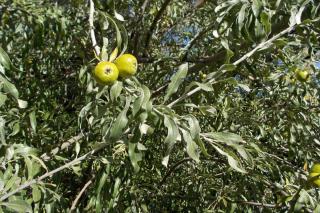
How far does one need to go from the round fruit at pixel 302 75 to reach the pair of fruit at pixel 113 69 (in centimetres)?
172

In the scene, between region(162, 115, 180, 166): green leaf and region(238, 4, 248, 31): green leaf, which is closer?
region(162, 115, 180, 166): green leaf

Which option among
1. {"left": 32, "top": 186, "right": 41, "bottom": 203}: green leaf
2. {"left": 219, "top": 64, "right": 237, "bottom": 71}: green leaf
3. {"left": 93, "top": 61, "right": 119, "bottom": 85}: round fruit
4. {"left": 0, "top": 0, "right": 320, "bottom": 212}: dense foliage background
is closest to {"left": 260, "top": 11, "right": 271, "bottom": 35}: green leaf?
{"left": 0, "top": 0, "right": 320, "bottom": 212}: dense foliage background

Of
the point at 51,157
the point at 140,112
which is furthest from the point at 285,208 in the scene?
the point at 140,112

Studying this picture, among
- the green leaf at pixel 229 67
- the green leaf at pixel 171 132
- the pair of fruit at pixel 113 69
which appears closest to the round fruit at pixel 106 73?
the pair of fruit at pixel 113 69

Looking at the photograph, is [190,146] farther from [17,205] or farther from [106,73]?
[17,205]

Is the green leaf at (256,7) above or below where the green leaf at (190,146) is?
above

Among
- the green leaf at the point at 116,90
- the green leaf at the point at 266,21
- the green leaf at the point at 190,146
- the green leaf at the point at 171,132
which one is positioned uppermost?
the green leaf at the point at 266,21

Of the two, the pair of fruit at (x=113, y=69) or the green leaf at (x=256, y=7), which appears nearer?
the pair of fruit at (x=113, y=69)

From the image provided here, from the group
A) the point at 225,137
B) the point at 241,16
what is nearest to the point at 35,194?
the point at 225,137

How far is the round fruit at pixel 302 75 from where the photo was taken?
9.71ft

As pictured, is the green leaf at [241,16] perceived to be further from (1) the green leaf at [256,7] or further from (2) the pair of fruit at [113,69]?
(2) the pair of fruit at [113,69]

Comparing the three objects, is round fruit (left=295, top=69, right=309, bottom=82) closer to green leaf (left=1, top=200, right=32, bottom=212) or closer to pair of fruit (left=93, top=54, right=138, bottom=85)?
pair of fruit (left=93, top=54, right=138, bottom=85)

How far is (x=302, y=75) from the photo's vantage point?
2.96 meters

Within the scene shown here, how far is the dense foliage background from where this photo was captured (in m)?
1.89
